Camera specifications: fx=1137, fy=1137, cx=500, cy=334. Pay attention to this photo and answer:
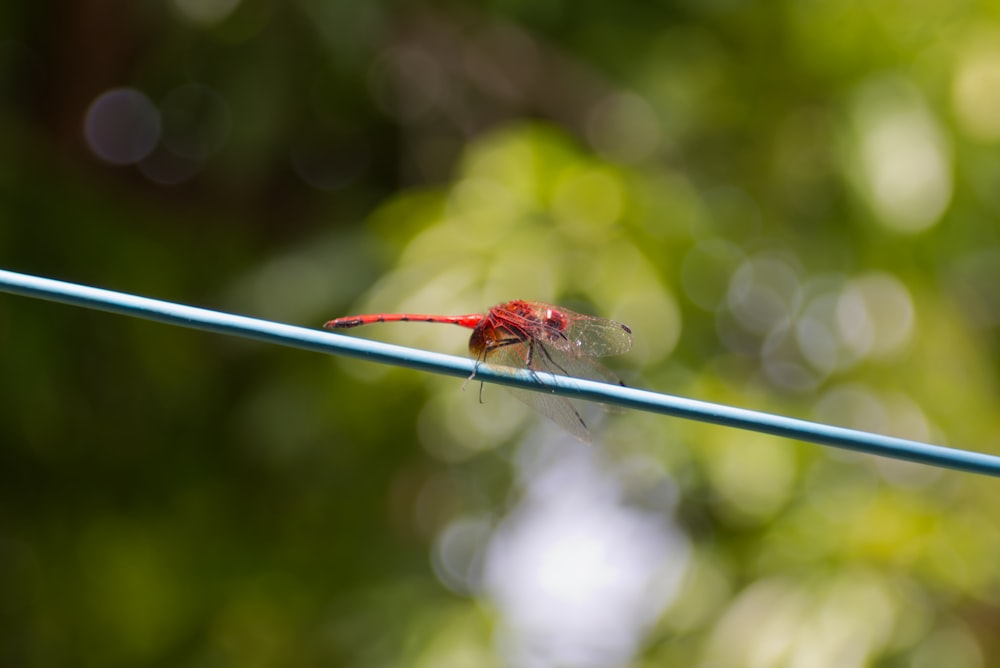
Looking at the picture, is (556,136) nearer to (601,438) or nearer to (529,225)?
(529,225)

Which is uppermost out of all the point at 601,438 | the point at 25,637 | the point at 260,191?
the point at 260,191

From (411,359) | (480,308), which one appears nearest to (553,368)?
(480,308)

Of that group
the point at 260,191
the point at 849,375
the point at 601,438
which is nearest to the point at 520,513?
the point at 601,438

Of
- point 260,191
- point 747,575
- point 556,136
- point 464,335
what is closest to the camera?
point 464,335

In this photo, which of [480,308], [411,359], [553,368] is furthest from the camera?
[480,308]

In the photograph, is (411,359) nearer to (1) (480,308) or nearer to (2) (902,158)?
(1) (480,308)

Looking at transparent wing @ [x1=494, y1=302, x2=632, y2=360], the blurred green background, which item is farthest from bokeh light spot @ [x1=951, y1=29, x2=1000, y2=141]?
transparent wing @ [x1=494, y1=302, x2=632, y2=360]
